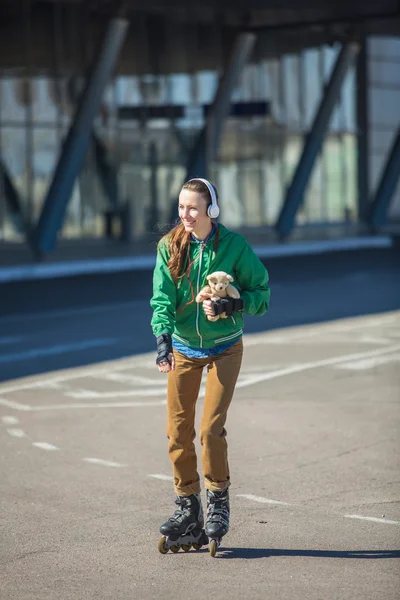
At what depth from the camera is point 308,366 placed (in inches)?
515

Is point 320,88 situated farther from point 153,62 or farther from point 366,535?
point 366,535

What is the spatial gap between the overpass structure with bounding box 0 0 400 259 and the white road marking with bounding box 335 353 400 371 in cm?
2183

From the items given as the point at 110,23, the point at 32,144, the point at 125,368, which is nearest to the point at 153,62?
the point at 32,144

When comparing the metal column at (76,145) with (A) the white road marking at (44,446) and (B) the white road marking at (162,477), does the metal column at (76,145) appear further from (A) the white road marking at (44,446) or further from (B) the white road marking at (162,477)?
(B) the white road marking at (162,477)

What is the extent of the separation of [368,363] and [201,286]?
24.7 ft

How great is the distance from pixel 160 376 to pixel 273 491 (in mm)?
5271

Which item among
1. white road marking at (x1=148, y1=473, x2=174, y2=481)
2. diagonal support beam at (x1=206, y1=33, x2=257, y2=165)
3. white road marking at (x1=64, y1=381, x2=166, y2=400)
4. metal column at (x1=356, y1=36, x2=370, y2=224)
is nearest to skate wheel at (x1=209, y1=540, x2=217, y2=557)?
white road marking at (x1=148, y1=473, x2=174, y2=481)

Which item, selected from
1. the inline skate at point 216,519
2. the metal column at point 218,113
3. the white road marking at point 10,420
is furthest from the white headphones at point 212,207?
the metal column at point 218,113

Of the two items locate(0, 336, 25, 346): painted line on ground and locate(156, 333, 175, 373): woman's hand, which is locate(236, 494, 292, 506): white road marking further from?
locate(0, 336, 25, 346): painted line on ground

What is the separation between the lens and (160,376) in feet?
41.2

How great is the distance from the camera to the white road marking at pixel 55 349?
14.5 meters

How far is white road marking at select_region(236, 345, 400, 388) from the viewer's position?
1210 cm

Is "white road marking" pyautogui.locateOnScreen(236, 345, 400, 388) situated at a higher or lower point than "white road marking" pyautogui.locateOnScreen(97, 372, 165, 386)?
lower

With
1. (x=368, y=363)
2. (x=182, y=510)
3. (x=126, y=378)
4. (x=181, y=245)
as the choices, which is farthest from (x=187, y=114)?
(x=182, y=510)
